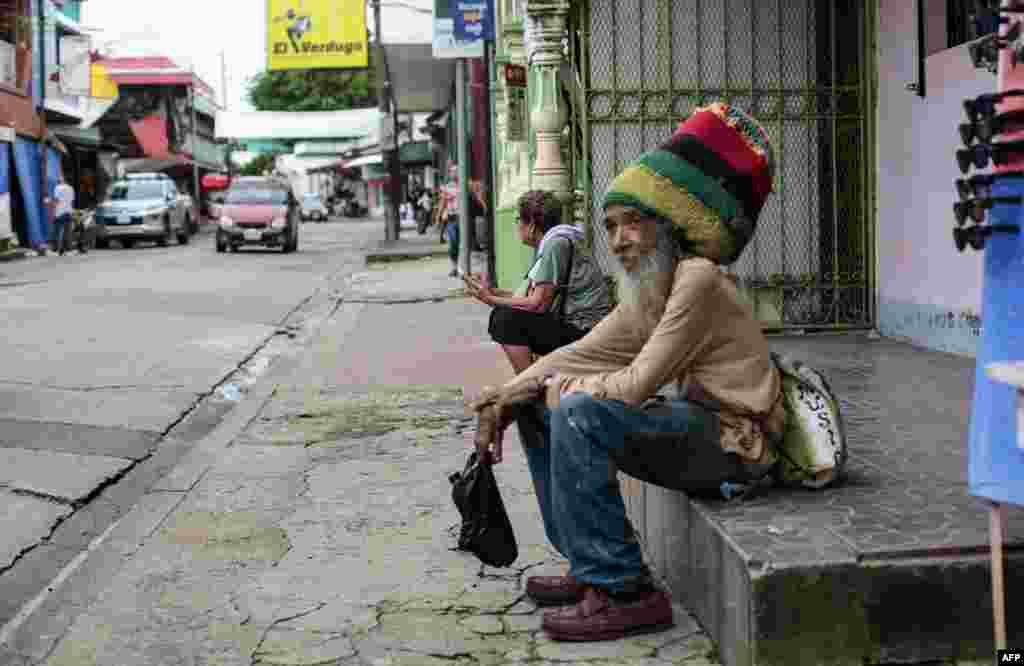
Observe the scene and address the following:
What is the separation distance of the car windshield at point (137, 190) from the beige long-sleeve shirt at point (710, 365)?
1222 inches

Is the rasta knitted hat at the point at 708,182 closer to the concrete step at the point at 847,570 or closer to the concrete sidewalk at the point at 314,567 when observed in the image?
the concrete step at the point at 847,570

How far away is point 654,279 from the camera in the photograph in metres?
4.04

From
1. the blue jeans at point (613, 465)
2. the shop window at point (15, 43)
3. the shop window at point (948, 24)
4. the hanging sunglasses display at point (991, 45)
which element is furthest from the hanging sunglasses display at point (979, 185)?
the shop window at point (15, 43)

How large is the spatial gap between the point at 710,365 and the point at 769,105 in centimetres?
673

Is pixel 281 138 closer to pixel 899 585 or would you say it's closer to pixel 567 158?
pixel 567 158

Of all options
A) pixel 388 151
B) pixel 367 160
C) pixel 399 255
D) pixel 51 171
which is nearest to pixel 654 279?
pixel 399 255

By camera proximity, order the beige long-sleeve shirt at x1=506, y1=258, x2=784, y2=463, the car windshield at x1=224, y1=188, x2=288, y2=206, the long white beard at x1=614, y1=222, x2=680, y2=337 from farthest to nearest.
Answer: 1. the car windshield at x1=224, y1=188, x2=288, y2=206
2. the long white beard at x1=614, y1=222, x2=680, y2=337
3. the beige long-sleeve shirt at x1=506, y1=258, x2=784, y2=463

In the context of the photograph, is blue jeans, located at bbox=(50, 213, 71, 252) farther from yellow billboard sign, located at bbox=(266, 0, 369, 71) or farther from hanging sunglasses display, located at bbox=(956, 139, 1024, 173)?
hanging sunglasses display, located at bbox=(956, 139, 1024, 173)

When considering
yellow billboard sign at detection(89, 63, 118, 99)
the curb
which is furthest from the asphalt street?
yellow billboard sign at detection(89, 63, 118, 99)

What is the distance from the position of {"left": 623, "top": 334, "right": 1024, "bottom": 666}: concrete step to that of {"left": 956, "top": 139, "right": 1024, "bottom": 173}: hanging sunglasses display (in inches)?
41.2

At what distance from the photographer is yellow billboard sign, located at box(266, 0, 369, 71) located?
26938mm

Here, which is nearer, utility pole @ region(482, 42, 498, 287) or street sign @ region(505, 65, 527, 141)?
street sign @ region(505, 65, 527, 141)

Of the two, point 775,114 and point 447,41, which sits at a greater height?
point 447,41

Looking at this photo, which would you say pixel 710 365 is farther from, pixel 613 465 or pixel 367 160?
pixel 367 160
